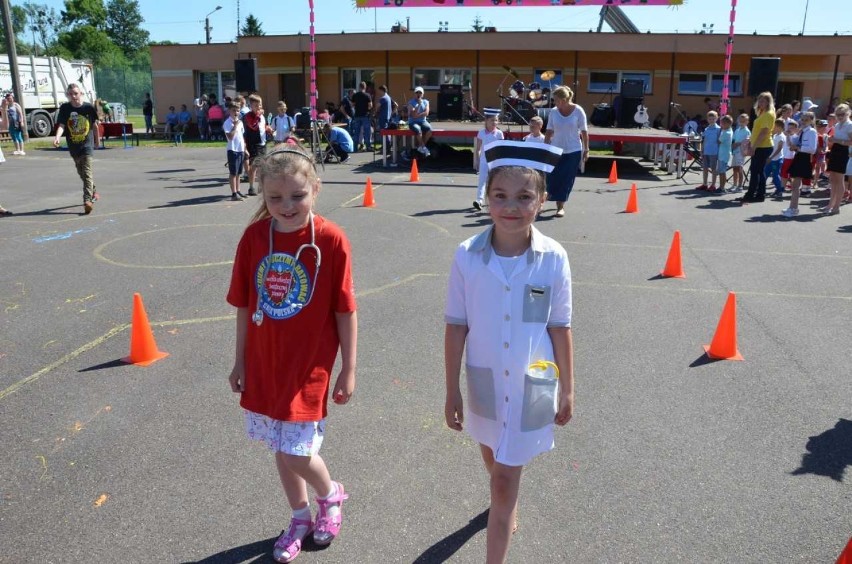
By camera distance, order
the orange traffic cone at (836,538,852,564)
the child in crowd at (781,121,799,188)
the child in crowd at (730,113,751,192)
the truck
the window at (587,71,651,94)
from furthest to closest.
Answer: the window at (587,71,651,94)
the truck
the child in crowd at (730,113,751,192)
the child in crowd at (781,121,799,188)
the orange traffic cone at (836,538,852,564)

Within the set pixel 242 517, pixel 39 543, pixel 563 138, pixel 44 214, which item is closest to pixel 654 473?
pixel 242 517

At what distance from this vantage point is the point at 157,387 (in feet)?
15.3

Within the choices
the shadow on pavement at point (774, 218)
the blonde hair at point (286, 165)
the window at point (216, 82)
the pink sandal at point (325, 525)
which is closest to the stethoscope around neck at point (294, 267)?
the blonde hair at point (286, 165)

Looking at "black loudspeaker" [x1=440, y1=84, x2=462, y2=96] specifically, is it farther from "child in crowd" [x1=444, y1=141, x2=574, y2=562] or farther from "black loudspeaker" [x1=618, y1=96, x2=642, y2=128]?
"child in crowd" [x1=444, y1=141, x2=574, y2=562]

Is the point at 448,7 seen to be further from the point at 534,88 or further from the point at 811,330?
the point at 811,330

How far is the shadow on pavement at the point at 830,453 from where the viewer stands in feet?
12.1

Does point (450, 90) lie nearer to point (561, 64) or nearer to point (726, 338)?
point (561, 64)

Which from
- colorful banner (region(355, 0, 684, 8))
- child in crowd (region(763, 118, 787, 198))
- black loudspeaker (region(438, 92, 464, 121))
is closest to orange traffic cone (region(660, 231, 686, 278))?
child in crowd (region(763, 118, 787, 198))

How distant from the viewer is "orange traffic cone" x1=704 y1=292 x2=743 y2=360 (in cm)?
527

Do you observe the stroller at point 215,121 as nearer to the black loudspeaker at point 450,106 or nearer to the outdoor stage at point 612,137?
the black loudspeaker at point 450,106

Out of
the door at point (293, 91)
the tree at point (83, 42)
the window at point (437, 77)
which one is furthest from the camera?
the tree at point (83, 42)

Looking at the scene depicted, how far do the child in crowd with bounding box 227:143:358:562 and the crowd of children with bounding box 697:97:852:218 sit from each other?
11.3m

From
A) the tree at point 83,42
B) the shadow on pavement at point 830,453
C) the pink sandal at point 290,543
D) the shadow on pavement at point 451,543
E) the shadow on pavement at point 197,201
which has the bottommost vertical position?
the shadow on pavement at point 451,543

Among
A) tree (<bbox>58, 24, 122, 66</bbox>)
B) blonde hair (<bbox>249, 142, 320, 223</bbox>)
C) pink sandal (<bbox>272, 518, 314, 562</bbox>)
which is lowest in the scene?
pink sandal (<bbox>272, 518, 314, 562</bbox>)
